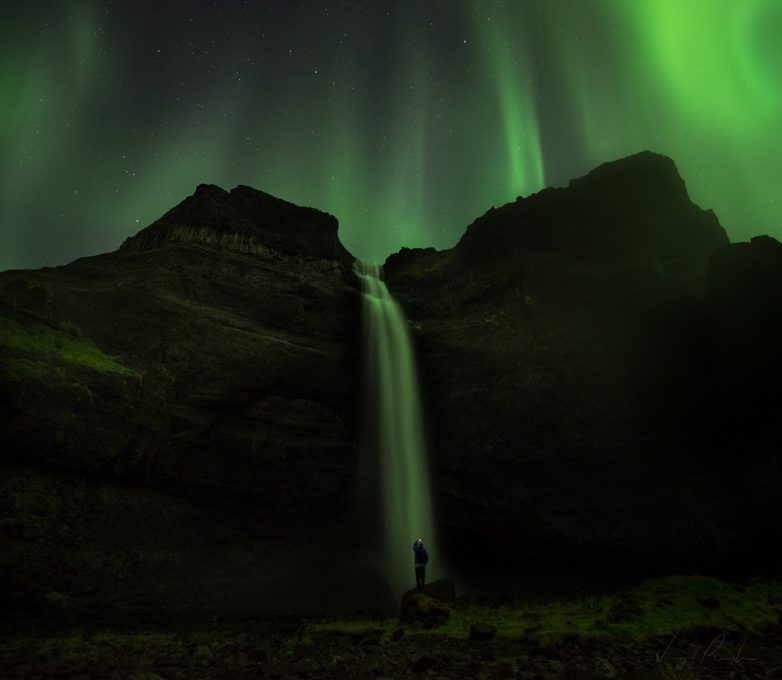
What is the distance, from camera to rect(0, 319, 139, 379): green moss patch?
23.3m

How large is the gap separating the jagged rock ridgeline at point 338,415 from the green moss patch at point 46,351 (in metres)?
0.12

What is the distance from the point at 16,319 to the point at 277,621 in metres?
21.8

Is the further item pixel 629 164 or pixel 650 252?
A: pixel 629 164

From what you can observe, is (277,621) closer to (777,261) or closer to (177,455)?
(177,455)

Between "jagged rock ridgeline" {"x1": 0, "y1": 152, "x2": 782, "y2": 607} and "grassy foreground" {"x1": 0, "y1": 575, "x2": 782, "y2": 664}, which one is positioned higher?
"jagged rock ridgeline" {"x1": 0, "y1": 152, "x2": 782, "y2": 607}

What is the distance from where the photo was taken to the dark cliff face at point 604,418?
25562 mm

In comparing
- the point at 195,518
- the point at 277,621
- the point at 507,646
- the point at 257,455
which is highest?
the point at 257,455

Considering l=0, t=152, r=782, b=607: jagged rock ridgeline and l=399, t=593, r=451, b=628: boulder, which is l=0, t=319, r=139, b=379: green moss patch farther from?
l=399, t=593, r=451, b=628: boulder

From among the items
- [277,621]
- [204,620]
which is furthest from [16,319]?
[277,621]

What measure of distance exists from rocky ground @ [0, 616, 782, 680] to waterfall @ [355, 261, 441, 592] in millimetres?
16248

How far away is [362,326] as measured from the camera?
38.7 meters

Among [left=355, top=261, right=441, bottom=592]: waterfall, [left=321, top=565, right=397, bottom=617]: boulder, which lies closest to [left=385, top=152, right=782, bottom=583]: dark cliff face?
[left=355, top=261, right=441, bottom=592]: waterfall

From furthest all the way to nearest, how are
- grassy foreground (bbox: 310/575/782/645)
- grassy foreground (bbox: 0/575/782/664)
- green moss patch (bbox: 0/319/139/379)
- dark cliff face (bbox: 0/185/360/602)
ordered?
green moss patch (bbox: 0/319/139/379)
dark cliff face (bbox: 0/185/360/602)
grassy foreground (bbox: 310/575/782/645)
grassy foreground (bbox: 0/575/782/664)

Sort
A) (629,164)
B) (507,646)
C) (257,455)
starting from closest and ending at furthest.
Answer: (507,646) → (257,455) → (629,164)
